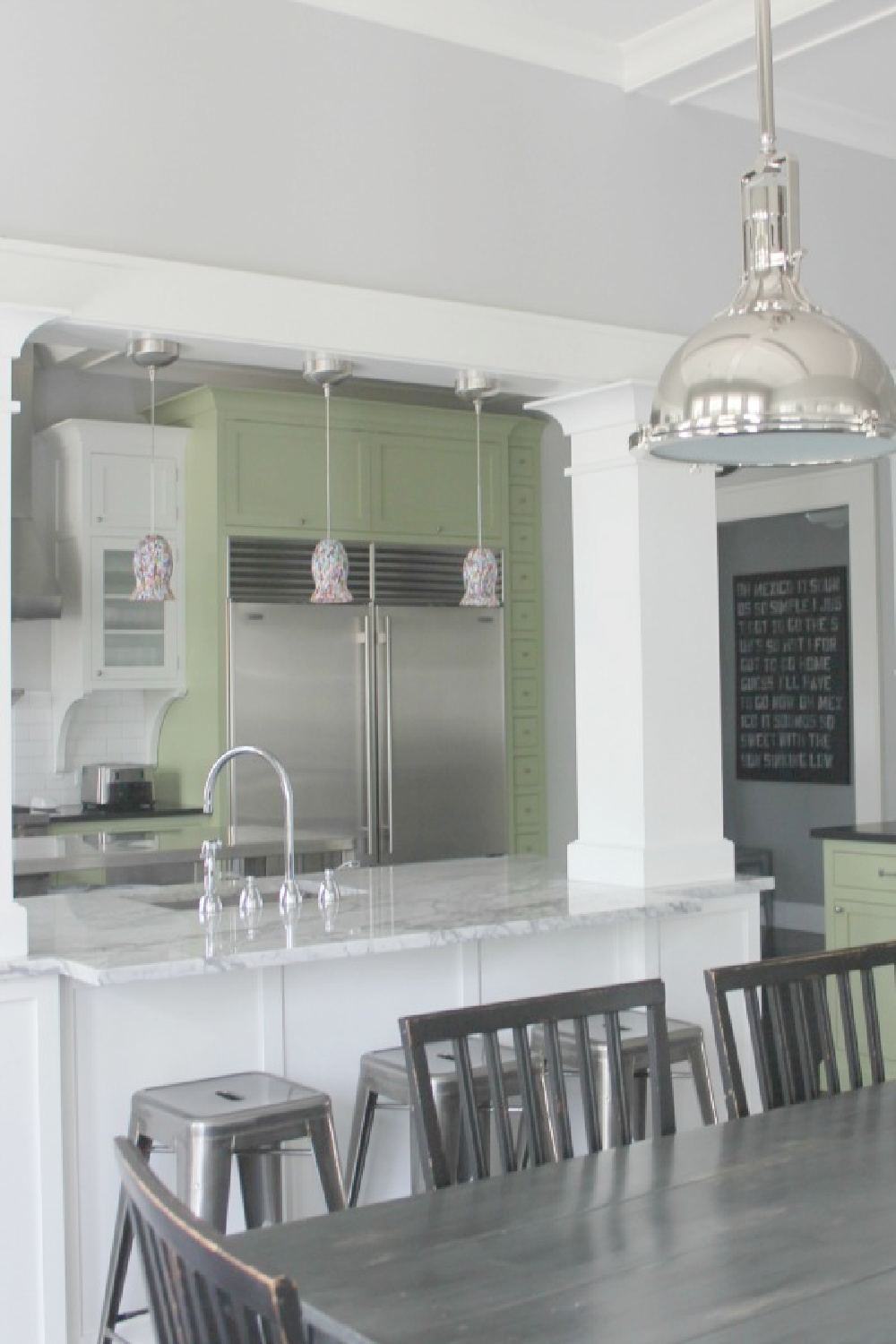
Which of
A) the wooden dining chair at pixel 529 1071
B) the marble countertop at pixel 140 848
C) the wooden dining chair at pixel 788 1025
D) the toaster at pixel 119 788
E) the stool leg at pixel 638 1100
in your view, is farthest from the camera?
the toaster at pixel 119 788

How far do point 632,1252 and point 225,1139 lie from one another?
1164mm

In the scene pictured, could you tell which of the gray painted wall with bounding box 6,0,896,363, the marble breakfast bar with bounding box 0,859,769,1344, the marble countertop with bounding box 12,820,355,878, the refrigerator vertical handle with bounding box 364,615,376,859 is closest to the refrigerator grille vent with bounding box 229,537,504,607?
the refrigerator vertical handle with bounding box 364,615,376,859

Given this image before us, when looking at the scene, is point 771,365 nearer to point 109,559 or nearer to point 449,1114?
point 449,1114

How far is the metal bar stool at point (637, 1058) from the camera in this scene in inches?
130

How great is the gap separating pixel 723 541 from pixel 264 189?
20.5ft

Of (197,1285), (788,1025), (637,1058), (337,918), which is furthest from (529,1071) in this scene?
(337,918)

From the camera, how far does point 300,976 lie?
3.42 m

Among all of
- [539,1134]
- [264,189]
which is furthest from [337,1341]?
[264,189]

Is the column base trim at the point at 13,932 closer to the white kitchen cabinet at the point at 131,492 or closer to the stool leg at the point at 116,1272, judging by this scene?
the stool leg at the point at 116,1272

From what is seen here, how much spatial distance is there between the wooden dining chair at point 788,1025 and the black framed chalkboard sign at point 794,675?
606 cm

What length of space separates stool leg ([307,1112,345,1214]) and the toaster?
11.7ft

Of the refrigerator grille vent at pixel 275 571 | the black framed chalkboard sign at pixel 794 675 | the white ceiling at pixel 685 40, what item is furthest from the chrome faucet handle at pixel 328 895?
the black framed chalkboard sign at pixel 794 675

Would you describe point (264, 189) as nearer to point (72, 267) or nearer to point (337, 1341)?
point (72, 267)

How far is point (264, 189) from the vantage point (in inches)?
140
